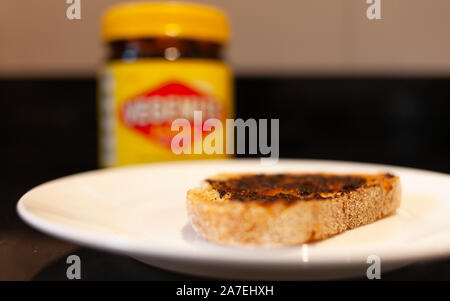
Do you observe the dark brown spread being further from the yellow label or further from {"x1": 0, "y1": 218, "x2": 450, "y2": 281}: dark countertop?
the yellow label

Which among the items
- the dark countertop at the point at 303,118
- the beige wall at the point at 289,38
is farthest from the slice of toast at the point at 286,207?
the beige wall at the point at 289,38

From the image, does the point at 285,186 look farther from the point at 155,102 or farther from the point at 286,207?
the point at 155,102

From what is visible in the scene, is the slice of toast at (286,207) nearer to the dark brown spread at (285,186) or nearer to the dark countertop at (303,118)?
the dark brown spread at (285,186)

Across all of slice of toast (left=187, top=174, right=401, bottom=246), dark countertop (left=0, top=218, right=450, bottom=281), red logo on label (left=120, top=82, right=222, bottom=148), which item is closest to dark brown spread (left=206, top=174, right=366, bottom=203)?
slice of toast (left=187, top=174, right=401, bottom=246)

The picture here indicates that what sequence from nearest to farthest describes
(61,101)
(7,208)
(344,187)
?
(344,187)
(7,208)
(61,101)

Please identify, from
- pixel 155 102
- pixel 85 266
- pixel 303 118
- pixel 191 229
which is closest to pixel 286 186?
pixel 191 229

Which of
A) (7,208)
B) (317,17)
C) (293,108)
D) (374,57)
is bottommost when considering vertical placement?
(7,208)
